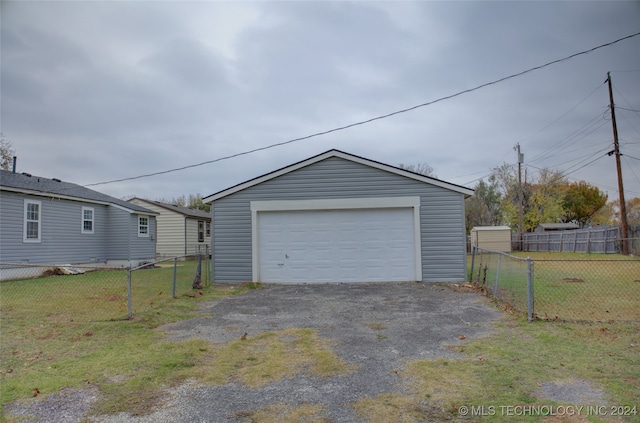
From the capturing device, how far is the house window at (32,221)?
49.5 feet

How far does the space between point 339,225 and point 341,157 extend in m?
2.09

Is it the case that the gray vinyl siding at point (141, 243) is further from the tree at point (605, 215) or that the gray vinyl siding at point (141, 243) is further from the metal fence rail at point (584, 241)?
the tree at point (605, 215)

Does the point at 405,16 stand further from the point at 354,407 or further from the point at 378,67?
the point at 354,407

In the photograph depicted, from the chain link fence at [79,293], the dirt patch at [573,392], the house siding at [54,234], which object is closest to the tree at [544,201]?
the chain link fence at [79,293]

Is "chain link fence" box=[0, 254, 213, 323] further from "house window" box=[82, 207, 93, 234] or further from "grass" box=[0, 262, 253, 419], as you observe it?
"house window" box=[82, 207, 93, 234]

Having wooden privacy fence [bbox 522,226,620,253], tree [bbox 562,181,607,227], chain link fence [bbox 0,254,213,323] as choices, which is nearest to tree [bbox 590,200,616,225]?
tree [bbox 562,181,607,227]

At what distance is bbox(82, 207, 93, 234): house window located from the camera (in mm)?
18250

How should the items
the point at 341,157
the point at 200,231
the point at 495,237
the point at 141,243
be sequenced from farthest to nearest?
the point at 495,237 < the point at 200,231 < the point at 141,243 < the point at 341,157

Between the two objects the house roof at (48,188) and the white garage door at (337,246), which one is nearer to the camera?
the white garage door at (337,246)

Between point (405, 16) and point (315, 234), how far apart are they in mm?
6552

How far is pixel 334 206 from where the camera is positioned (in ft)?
39.3

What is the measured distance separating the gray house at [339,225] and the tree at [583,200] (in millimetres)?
46057

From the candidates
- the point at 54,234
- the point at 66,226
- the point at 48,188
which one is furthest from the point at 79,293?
the point at 48,188

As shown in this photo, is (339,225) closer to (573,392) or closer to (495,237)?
(573,392)
